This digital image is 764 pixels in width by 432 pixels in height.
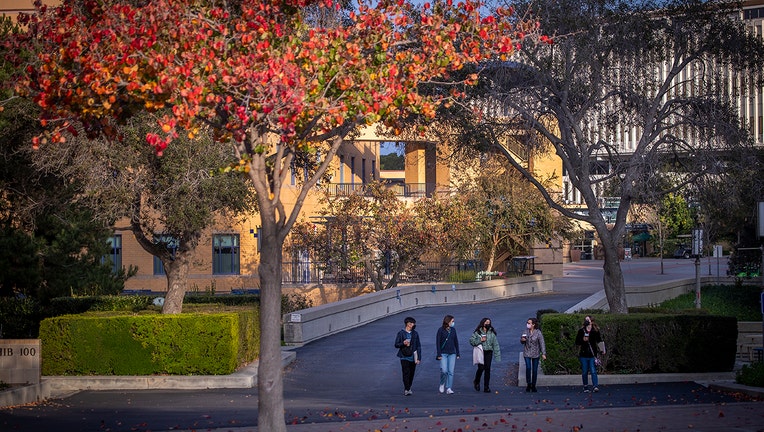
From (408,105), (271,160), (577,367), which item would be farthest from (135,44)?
(577,367)

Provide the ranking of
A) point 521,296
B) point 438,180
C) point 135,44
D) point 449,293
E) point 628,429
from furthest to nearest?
point 438,180
point 521,296
point 449,293
point 628,429
point 135,44

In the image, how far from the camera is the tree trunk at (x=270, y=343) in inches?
436

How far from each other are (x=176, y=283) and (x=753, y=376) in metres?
13.0

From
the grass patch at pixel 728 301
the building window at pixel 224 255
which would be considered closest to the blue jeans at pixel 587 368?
the grass patch at pixel 728 301

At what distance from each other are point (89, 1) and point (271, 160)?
3.08 meters

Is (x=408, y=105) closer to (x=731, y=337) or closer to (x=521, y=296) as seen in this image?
(x=731, y=337)

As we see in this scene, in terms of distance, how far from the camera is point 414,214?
40.9 meters

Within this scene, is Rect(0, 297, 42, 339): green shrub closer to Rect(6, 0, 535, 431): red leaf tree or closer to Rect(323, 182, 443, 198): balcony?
Rect(6, 0, 535, 431): red leaf tree

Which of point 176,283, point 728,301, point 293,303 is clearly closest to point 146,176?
point 176,283

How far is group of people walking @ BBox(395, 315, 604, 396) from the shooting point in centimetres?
1795

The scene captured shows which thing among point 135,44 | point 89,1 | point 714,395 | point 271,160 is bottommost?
point 714,395

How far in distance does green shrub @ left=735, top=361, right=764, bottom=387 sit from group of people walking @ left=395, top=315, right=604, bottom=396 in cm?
265

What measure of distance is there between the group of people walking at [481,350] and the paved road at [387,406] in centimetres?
33

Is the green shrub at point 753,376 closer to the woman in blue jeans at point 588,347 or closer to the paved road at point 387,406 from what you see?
the paved road at point 387,406
